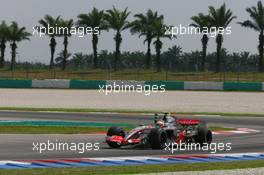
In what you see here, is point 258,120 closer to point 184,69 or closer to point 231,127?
point 231,127

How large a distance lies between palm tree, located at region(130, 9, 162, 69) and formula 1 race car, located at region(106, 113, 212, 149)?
185ft

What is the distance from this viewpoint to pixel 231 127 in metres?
27.1

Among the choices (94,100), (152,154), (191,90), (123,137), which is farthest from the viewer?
(191,90)

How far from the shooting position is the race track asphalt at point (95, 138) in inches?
650

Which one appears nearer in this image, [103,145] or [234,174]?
[234,174]

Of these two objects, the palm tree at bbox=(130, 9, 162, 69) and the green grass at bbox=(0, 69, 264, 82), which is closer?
the green grass at bbox=(0, 69, 264, 82)

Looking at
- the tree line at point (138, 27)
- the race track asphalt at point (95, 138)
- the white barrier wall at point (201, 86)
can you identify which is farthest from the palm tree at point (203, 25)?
the race track asphalt at point (95, 138)

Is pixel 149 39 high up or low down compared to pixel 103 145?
up

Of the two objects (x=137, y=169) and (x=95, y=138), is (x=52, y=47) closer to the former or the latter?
(x=95, y=138)

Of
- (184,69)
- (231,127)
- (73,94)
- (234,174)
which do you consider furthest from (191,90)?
(234,174)

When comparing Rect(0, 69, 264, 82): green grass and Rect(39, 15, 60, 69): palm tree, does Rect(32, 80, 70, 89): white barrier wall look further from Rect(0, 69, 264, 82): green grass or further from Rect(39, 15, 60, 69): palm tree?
Rect(39, 15, 60, 69): palm tree

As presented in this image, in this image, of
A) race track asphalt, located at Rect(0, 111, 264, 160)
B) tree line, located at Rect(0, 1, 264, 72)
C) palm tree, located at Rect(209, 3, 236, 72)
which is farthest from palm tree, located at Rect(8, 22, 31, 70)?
race track asphalt, located at Rect(0, 111, 264, 160)

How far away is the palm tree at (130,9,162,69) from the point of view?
76.1 metres

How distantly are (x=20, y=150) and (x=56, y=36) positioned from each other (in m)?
61.3
